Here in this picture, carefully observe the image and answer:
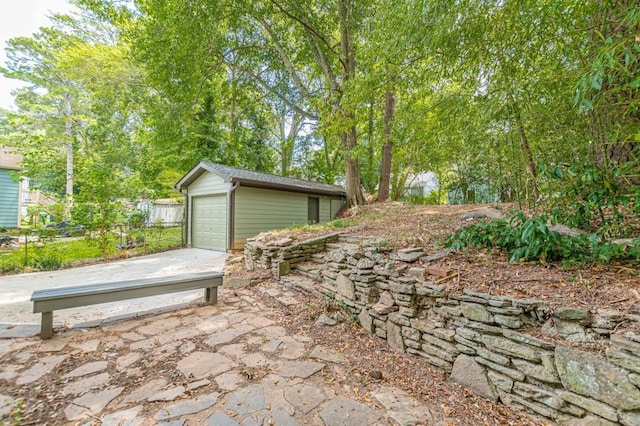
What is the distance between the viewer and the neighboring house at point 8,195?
10711 millimetres

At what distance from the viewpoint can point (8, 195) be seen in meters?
10.8

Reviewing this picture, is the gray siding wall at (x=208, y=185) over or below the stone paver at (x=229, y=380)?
over

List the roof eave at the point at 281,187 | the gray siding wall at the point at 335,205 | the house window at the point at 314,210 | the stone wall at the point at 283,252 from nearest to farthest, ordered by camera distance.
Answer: the stone wall at the point at 283,252 → the roof eave at the point at 281,187 → the house window at the point at 314,210 → the gray siding wall at the point at 335,205

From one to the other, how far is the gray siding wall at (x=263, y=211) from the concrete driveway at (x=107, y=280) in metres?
1.00

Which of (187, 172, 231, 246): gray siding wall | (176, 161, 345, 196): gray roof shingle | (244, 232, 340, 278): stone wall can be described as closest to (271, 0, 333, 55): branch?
Result: (176, 161, 345, 196): gray roof shingle

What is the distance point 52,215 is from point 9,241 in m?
3.80

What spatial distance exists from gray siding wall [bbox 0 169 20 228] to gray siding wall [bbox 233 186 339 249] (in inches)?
410

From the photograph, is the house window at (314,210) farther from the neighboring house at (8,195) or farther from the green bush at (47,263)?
the neighboring house at (8,195)

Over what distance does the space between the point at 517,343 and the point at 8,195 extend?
16698 millimetres

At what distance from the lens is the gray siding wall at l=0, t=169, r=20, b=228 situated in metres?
10.7

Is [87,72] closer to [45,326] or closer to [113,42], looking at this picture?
Result: [113,42]

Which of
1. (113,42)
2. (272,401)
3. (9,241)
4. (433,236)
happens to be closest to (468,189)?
(433,236)

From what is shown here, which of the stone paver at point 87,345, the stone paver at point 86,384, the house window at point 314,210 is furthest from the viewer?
the house window at point 314,210

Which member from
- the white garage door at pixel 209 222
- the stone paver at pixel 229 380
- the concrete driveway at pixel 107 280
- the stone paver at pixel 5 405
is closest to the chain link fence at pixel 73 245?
the concrete driveway at pixel 107 280
